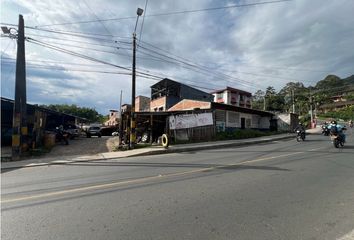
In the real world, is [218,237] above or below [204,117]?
below

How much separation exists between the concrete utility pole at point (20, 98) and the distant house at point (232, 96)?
1808 inches

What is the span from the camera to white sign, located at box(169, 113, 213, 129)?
2352 centimetres

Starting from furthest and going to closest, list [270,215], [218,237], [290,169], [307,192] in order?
[290,169]
[307,192]
[270,215]
[218,237]

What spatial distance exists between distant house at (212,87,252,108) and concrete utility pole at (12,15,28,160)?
45917mm

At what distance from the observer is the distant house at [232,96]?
59875mm

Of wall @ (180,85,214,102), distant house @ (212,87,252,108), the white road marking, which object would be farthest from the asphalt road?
distant house @ (212,87,252,108)

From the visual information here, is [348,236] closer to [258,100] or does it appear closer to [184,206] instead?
[184,206]

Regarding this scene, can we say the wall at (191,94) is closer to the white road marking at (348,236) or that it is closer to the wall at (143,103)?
the wall at (143,103)

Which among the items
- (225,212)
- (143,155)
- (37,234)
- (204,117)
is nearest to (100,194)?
(37,234)

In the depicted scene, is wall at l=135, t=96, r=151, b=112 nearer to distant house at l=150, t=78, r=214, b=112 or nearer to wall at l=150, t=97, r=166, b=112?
distant house at l=150, t=78, r=214, b=112

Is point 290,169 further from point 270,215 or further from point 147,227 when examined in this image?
point 147,227

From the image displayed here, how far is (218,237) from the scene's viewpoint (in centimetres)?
425

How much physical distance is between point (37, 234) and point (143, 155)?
12423 mm

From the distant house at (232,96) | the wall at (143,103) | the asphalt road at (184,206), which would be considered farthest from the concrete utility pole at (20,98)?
the distant house at (232,96)
